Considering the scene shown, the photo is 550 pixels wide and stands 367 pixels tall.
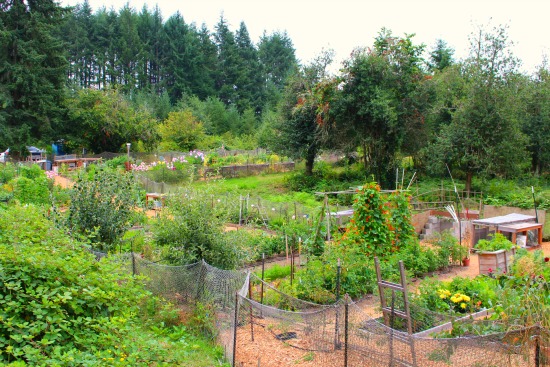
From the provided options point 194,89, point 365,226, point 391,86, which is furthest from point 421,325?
point 194,89

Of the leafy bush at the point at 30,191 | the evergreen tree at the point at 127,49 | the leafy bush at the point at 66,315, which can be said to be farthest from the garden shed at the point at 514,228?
the evergreen tree at the point at 127,49

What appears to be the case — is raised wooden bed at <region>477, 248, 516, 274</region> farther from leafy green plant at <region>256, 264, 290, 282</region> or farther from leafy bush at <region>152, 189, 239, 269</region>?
leafy bush at <region>152, 189, 239, 269</region>

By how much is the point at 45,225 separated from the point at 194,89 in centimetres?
6231

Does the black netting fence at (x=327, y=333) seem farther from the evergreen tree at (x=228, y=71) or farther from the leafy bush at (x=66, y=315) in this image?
the evergreen tree at (x=228, y=71)

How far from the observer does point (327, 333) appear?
708cm

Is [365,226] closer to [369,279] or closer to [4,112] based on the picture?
[369,279]

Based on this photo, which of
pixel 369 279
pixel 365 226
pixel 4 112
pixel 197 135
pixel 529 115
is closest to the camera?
pixel 369 279

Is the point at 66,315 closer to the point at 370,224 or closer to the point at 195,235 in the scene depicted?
the point at 195,235

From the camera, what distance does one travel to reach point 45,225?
27.4ft

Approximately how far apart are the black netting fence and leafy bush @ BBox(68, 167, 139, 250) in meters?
1.88

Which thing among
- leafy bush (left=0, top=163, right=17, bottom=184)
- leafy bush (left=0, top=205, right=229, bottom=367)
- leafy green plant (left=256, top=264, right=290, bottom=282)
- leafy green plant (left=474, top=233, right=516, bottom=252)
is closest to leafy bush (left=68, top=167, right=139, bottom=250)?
leafy green plant (left=256, top=264, right=290, bottom=282)

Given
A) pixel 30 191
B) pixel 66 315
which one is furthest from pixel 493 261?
pixel 30 191

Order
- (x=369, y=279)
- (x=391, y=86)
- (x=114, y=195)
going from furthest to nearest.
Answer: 1. (x=391, y=86)
2. (x=114, y=195)
3. (x=369, y=279)

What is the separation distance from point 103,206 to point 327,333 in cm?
618
